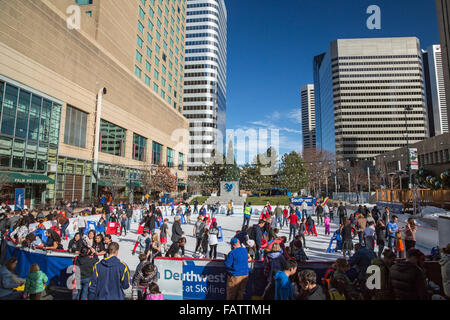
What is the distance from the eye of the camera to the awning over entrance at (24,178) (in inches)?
852

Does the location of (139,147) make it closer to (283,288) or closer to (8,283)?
(8,283)

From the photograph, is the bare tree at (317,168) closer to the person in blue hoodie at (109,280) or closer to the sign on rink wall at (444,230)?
the sign on rink wall at (444,230)

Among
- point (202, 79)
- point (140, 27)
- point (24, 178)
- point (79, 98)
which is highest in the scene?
point (202, 79)

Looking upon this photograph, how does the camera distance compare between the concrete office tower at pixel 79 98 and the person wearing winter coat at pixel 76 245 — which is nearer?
the person wearing winter coat at pixel 76 245

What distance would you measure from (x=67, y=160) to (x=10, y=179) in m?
8.40

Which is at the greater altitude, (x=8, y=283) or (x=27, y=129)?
(x=27, y=129)

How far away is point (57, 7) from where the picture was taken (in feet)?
102

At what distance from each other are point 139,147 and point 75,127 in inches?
623

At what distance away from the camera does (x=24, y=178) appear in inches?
944

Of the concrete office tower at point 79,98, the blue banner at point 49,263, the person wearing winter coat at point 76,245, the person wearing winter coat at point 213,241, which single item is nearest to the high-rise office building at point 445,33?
the person wearing winter coat at point 213,241

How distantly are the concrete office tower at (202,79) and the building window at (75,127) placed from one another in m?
59.0

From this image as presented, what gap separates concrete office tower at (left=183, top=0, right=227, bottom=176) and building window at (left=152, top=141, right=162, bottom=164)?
117 ft

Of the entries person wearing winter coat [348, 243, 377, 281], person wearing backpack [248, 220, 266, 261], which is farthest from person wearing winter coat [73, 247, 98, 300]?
person wearing winter coat [348, 243, 377, 281]

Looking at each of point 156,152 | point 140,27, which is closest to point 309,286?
point 156,152
